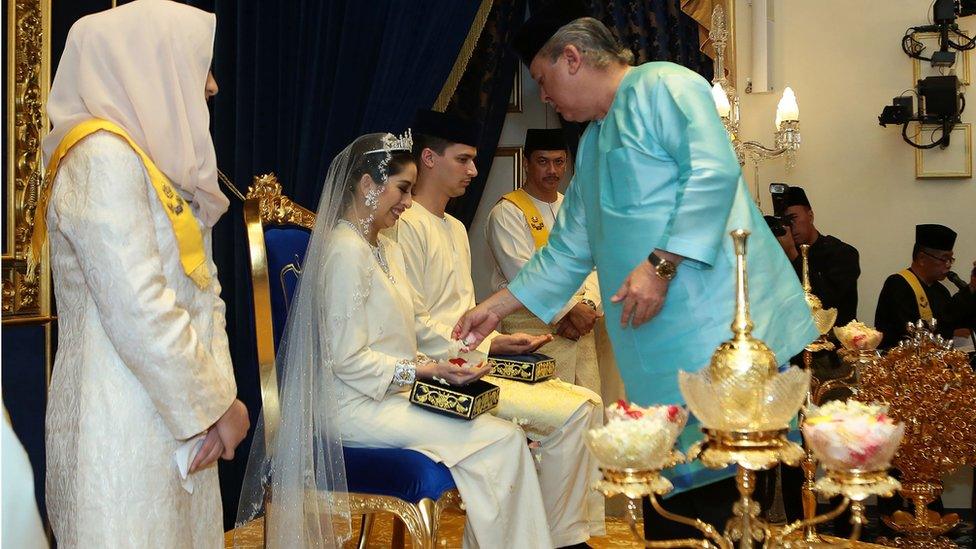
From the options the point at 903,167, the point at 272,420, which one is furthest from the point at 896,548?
the point at 903,167

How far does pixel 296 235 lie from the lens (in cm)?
326

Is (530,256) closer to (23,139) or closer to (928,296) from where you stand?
(928,296)

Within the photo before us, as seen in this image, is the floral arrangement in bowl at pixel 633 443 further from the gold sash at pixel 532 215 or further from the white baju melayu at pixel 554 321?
the gold sash at pixel 532 215

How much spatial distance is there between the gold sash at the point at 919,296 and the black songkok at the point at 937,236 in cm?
19

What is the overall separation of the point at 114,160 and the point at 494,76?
3710 mm

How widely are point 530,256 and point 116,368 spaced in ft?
10.0

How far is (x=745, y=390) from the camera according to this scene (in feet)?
4.13

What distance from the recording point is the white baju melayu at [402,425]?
3.02 meters

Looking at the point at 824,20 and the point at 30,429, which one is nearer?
the point at 30,429

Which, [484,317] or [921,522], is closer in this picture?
[484,317]

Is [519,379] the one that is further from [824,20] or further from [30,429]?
[824,20]

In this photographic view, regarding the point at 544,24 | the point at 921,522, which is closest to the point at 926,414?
the point at 921,522

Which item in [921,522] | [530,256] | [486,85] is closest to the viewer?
[921,522]

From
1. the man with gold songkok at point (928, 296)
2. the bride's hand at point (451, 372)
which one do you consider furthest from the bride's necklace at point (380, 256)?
the man with gold songkok at point (928, 296)
